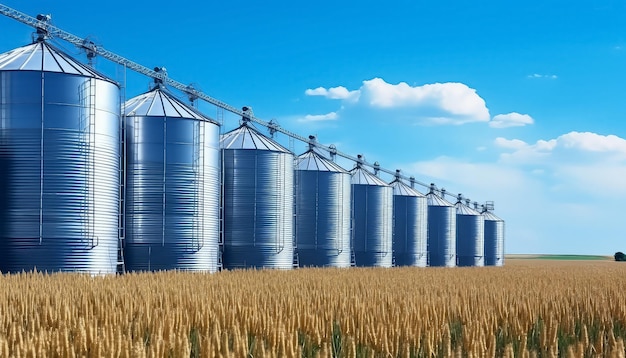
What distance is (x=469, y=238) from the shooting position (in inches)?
3140

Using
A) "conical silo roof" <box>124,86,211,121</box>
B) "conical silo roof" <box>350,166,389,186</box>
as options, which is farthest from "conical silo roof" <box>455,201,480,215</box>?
"conical silo roof" <box>124,86,211,121</box>

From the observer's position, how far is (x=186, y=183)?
3494cm

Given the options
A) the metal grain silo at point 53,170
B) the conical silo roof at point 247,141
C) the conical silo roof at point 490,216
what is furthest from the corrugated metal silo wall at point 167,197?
the conical silo roof at point 490,216

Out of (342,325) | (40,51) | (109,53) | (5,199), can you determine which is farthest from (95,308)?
A: (109,53)

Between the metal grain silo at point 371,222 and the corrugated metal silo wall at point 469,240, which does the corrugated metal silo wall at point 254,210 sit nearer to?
the metal grain silo at point 371,222

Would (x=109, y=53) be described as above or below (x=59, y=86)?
above

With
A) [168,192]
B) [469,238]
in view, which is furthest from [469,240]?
[168,192]

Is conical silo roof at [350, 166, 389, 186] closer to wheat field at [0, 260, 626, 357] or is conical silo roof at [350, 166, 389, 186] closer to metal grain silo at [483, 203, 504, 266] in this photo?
metal grain silo at [483, 203, 504, 266]

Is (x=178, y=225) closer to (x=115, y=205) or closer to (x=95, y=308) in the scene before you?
(x=115, y=205)

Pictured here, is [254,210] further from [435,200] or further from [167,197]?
[435,200]

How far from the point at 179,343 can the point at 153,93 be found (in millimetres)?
31106

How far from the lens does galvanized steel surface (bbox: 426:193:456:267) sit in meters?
72.2

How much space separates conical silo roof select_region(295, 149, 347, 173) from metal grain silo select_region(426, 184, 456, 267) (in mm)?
22547

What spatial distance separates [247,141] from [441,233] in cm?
3532
